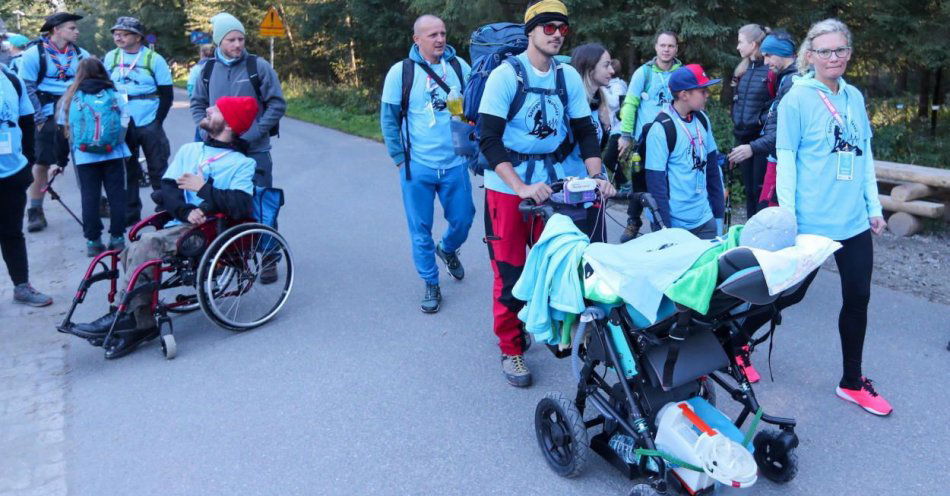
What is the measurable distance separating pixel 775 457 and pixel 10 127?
561 cm

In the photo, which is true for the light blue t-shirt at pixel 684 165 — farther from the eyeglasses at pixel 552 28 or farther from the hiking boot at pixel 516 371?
the hiking boot at pixel 516 371

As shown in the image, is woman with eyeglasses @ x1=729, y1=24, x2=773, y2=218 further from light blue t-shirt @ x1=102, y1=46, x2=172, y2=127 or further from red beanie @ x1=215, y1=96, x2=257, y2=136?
light blue t-shirt @ x1=102, y1=46, x2=172, y2=127

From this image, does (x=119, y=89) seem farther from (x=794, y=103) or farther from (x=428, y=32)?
(x=794, y=103)

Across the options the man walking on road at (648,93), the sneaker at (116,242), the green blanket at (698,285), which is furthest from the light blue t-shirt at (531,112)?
the sneaker at (116,242)

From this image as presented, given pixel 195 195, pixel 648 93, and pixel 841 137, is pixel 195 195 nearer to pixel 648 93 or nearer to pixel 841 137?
pixel 648 93

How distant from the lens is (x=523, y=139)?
14.1ft

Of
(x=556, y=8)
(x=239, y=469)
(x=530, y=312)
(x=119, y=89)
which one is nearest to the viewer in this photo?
(x=530, y=312)

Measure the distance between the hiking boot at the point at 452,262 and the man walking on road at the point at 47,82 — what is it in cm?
458

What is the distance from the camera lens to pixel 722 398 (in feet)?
14.4

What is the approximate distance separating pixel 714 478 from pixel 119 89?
7430 mm

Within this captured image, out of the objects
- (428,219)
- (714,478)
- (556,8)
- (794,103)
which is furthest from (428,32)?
(714,478)

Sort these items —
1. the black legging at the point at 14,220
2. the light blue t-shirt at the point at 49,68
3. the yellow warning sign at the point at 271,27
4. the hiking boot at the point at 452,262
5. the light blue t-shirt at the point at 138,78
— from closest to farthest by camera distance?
the black legging at the point at 14,220
the hiking boot at the point at 452,262
the light blue t-shirt at the point at 138,78
the light blue t-shirt at the point at 49,68
the yellow warning sign at the point at 271,27

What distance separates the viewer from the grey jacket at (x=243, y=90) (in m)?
6.50

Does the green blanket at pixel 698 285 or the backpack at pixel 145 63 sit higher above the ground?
the backpack at pixel 145 63
